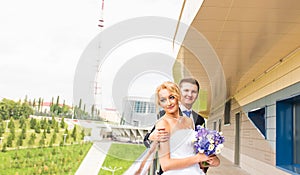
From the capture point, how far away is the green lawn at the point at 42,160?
786 centimetres

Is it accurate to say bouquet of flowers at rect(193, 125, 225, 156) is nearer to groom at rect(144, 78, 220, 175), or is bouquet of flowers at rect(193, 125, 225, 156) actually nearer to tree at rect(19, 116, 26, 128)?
groom at rect(144, 78, 220, 175)

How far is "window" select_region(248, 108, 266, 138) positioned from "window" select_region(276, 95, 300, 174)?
0.81 meters

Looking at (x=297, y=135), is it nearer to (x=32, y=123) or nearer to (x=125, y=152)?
(x=125, y=152)

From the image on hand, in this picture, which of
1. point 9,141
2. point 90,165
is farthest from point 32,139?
point 90,165

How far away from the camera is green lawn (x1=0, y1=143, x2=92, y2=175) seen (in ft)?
25.8

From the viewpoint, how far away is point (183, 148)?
3.64 feet

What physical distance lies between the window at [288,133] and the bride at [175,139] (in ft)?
11.0

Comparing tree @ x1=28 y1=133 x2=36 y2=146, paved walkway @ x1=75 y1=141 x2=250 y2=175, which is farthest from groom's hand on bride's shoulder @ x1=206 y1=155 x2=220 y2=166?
tree @ x1=28 y1=133 x2=36 y2=146

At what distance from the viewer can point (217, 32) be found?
299 centimetres

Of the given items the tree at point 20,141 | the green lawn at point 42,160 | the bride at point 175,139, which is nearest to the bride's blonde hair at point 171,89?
the bride at point 175,139

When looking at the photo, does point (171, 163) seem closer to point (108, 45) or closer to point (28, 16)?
point (108, 45)

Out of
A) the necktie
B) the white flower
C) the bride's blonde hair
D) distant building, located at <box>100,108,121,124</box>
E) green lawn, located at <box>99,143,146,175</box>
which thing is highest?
the bride's blonde hair

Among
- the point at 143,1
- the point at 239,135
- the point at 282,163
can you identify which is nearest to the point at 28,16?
the point at 239,135

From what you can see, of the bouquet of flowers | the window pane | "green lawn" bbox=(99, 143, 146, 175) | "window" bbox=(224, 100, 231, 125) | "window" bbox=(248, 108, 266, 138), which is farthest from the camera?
"window" bbox=(224, 100, 231, 125)
